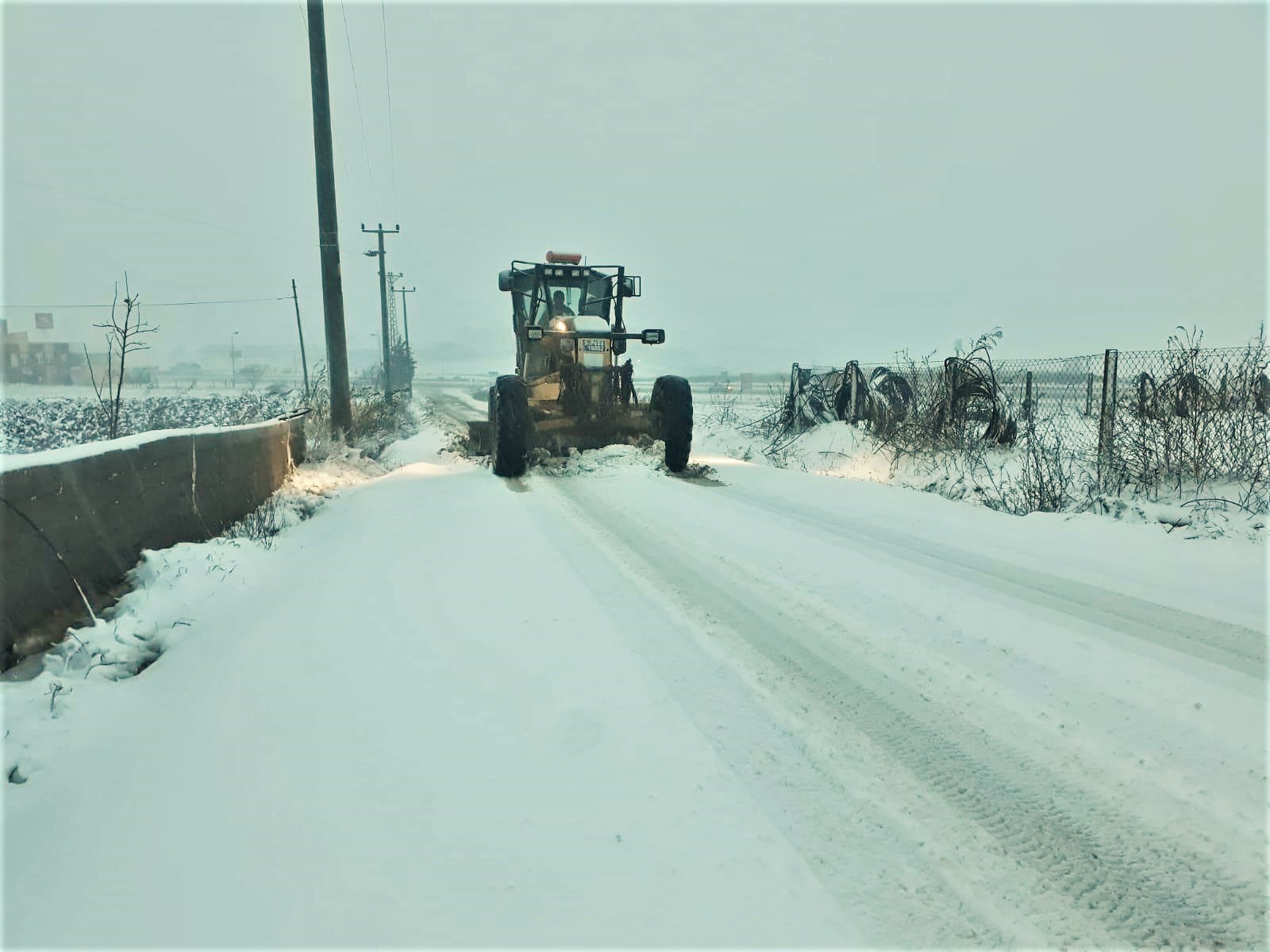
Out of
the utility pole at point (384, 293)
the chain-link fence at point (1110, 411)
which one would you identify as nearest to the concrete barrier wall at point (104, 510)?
the chain-link fence at point (1110, 411)

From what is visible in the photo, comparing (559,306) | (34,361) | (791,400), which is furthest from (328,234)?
(34,361)

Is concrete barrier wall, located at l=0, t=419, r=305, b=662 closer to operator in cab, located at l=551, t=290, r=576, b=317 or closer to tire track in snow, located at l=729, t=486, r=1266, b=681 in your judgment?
tire track in snow, located at l=729, t=486, r=1266, b=681

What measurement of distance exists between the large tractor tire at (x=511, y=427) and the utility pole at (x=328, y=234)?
13.4 feet

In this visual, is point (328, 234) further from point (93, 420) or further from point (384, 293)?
point (384, 293)

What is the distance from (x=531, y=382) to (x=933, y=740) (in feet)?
30.7

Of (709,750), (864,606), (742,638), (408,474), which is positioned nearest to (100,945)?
(709,750)

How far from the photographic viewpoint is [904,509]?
7.29 m

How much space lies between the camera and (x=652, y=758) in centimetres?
258

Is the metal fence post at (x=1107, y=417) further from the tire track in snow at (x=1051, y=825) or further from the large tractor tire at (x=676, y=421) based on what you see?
the tire track in snow at (x=1051, y=825)

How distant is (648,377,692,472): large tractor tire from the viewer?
32.4ft

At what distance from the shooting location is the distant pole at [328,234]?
41.6 ft

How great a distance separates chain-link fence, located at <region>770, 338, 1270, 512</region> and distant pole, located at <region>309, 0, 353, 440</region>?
8.27 metres

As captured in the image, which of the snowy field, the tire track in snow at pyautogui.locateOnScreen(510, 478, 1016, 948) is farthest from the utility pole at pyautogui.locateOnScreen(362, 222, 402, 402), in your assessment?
the tire track in snow at pyautogui.locateOnScreen(510, 478, 1016, 948)

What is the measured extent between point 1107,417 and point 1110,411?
0.30 feet
